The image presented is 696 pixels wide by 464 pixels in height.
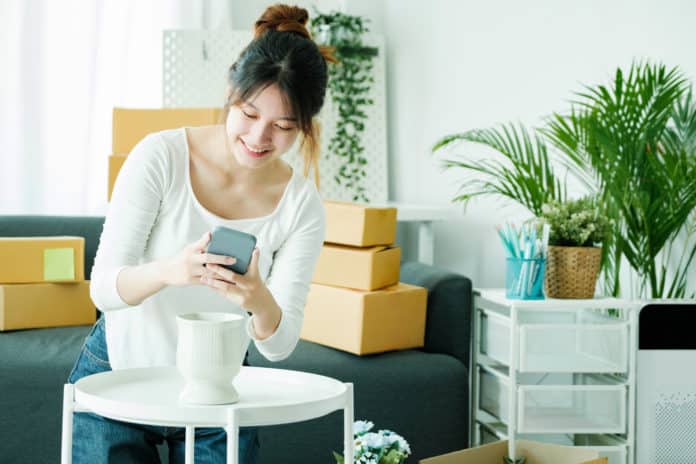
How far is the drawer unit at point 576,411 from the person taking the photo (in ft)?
7.91

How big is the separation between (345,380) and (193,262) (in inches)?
52.4

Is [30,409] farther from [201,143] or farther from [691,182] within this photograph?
[691,182]

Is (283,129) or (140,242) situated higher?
(283,129)

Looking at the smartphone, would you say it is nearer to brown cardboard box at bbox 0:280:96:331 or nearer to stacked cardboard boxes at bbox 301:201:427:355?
stacked cardboard boxes at bbox 301:201:427:355

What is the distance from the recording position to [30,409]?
2369 mm

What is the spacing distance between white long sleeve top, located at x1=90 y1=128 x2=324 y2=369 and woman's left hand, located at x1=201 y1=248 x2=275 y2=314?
11cm

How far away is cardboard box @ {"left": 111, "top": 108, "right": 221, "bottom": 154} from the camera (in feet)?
10.1

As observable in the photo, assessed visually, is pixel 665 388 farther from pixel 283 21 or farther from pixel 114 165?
pixel 114 165

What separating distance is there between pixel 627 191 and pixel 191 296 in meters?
1.48

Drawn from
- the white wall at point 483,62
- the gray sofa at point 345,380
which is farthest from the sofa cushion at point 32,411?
the white wall at point 483,62

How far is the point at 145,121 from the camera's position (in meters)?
3.12

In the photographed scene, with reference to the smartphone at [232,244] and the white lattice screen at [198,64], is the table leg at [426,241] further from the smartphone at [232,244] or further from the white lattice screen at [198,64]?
the smartphone at [232,244]

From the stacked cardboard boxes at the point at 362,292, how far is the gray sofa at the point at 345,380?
0.05 metres

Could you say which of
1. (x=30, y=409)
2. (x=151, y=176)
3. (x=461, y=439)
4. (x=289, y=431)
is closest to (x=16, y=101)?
(x=30, y=409)
